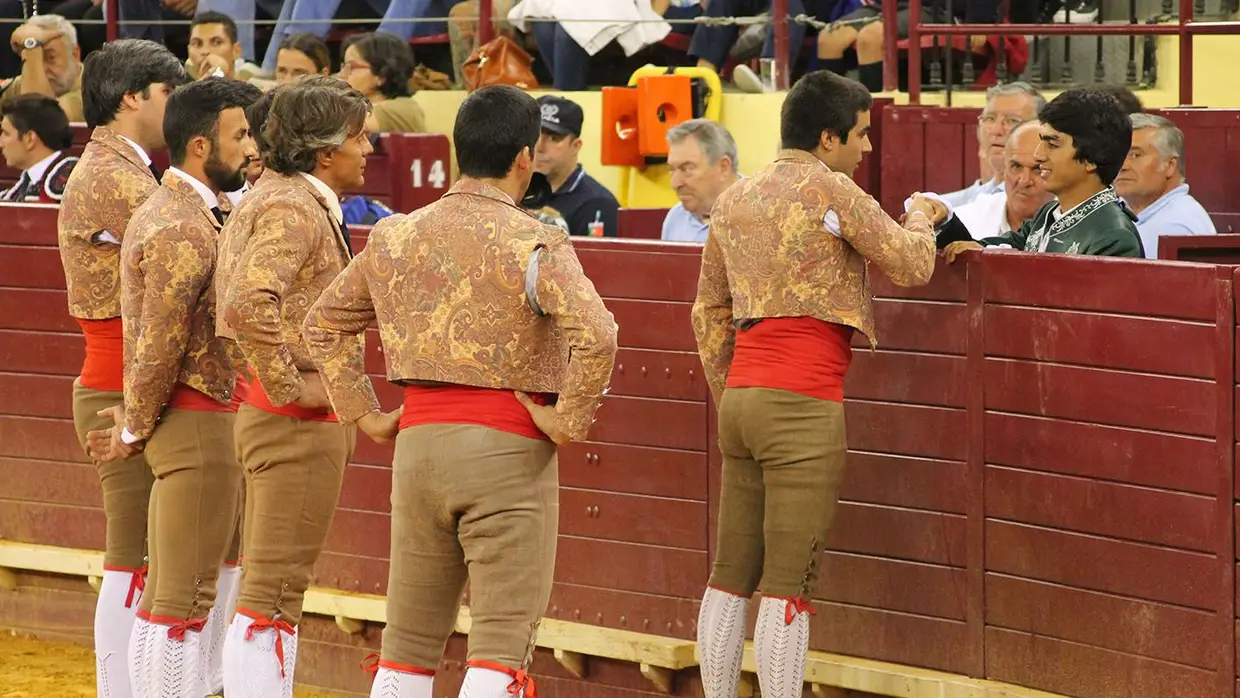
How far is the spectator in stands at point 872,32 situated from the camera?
8.06m

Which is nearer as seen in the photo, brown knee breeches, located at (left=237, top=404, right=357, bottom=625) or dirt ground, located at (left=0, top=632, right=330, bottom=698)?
brown knee breeches, located at (left=237, top=404, right=357, bottom=625)

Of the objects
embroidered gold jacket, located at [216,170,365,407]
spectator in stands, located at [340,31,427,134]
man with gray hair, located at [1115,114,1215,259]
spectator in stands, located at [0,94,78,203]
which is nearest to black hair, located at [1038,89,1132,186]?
man with gray hair, located at [1115,114,1215,259]

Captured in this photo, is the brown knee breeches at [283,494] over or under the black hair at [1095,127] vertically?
under

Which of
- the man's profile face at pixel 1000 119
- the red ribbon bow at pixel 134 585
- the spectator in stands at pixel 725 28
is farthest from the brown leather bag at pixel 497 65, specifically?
the red ribbon bow at pixel 134 585

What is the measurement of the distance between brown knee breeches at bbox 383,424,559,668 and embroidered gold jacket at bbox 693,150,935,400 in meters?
0.85

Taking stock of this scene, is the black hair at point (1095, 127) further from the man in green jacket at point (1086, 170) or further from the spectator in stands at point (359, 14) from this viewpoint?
the spectator in stands at point (359, 14)

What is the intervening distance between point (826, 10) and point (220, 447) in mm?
4376

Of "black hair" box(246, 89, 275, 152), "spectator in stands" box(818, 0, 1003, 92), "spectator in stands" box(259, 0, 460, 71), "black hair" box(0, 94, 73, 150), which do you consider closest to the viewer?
"black hair" box(246, 89, 275, 152)

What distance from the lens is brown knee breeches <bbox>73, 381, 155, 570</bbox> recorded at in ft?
17.0

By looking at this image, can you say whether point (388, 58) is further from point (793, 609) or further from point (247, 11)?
point (793, 609)

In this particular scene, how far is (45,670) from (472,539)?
3.15 meters

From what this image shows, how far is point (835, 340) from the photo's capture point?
15.9 ft

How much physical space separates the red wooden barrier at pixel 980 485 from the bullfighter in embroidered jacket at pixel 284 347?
1.22 meters

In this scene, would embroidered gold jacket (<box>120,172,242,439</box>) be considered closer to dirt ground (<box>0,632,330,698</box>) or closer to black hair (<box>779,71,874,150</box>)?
black hair (<box>779,71,874,150</box>)
